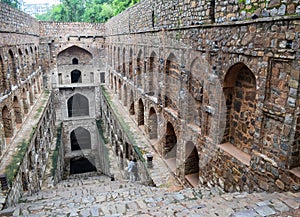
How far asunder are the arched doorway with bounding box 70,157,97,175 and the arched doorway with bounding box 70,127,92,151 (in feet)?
4.71

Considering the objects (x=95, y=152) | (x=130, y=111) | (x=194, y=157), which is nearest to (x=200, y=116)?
(x=194, y=157)

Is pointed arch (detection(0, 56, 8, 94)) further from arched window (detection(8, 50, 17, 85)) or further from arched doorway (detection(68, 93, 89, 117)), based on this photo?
arched doorway (detection(68, 93, 89, 117))

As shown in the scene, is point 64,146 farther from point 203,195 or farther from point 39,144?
point 203,195

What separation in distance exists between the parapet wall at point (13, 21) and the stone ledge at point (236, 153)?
834 cm

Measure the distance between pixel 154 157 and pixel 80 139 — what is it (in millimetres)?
14103

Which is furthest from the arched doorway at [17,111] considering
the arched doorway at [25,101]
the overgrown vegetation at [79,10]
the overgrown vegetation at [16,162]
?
the overgrown vegetation at [79,10]

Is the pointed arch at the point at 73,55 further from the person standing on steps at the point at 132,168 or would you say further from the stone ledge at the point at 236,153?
the stone ledge at the point at 236,153

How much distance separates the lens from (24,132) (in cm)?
1064

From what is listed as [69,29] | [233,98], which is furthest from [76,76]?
[233,98]

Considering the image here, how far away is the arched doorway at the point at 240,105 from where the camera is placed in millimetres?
5043

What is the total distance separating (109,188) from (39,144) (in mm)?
5430

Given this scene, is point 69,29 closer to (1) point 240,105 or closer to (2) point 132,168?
(2) point 132,168

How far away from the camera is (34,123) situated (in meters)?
11.9

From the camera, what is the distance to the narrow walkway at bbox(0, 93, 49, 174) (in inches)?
327
